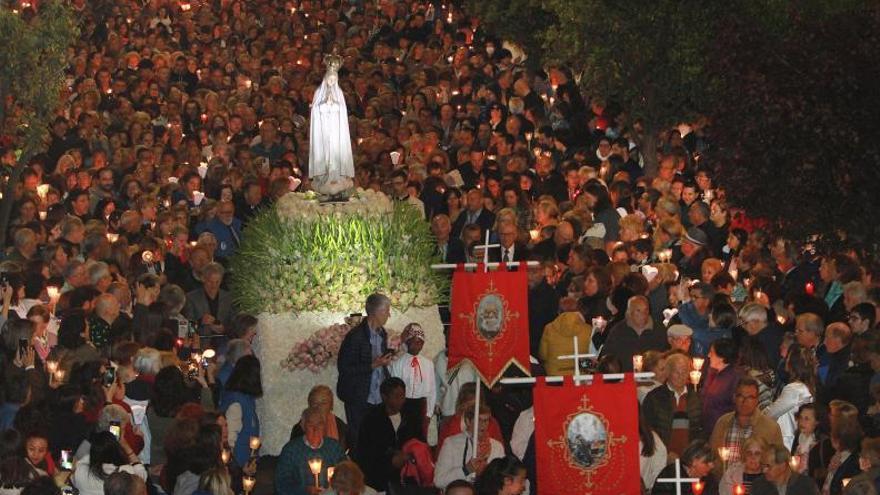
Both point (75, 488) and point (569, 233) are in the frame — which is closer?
point (75, 488)

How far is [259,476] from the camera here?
20844 millimetres

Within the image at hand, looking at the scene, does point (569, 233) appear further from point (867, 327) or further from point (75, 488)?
point (75, 488)

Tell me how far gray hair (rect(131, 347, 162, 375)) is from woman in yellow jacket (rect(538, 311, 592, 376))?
3518 millimetres

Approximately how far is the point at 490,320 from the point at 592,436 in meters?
3.84

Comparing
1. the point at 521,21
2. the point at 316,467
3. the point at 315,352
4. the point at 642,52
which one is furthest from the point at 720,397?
the point at 521,21

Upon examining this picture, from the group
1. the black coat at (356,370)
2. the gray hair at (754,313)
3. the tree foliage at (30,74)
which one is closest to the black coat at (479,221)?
the tree foliage at (30,74)

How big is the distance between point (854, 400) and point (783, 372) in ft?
5.39

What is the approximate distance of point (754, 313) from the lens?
68.7 feet

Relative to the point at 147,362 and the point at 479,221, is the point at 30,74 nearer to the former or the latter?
the point at 479,221

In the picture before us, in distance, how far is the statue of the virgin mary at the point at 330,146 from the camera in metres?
23.0

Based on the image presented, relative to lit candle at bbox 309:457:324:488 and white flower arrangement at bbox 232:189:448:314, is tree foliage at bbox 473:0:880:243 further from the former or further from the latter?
lit candle at bbox 309:457:324:488

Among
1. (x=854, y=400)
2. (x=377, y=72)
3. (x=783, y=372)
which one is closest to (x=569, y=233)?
(x=783, y=372)

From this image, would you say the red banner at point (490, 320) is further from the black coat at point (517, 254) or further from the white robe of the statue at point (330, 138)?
the black coat at point (517, 254)

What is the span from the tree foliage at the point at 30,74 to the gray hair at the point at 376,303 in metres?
8.21
